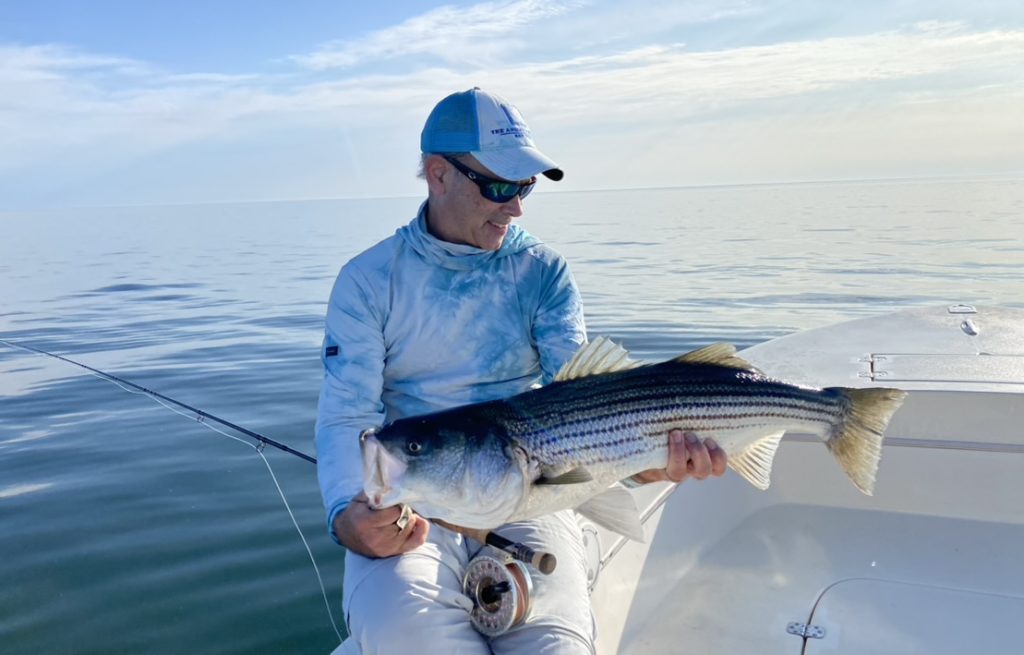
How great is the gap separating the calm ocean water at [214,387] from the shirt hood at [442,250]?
2671mm

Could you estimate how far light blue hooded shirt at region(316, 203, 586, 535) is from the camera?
3559mm

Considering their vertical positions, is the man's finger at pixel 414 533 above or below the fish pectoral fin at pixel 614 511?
below

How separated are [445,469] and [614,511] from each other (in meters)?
0.68

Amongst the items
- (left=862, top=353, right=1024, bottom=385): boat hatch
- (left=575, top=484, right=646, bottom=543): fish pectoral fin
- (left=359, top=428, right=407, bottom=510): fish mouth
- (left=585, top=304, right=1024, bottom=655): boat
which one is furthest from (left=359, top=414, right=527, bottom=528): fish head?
(left=862, top=353, right=1024, bottom=385): boat hatch

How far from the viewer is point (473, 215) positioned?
370 centimetres

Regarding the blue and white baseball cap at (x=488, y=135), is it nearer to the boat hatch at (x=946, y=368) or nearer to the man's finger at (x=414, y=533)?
the man's finger at (x=414, y=533)

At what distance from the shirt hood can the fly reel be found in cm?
129

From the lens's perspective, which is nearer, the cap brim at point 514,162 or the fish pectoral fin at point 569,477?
the fish pectoral fin at point 569,477

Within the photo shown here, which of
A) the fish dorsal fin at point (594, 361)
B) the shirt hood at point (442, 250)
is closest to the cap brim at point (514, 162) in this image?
the shirt hood at point (442, 250)

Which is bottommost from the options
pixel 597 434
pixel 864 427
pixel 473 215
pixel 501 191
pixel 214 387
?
pixel 214 387

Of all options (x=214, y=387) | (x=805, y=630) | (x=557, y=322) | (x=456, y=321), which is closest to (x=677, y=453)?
(x=557, y=322)

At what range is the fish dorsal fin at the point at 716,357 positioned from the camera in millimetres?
3035

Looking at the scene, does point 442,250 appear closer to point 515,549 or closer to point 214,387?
point 515,549

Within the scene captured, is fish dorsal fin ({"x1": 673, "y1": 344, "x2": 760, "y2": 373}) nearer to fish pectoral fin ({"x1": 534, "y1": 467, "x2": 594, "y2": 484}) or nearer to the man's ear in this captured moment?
fish pectoral fin ({"x1": 534, "y1": 467, "x2": 594, "y2": 484})
